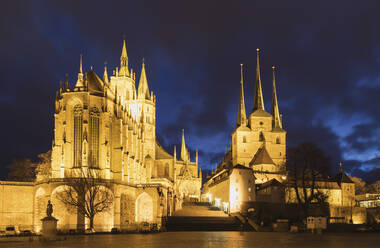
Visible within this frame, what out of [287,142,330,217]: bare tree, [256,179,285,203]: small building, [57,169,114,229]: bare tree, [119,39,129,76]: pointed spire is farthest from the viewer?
[119,39,129,76]: pointed spire

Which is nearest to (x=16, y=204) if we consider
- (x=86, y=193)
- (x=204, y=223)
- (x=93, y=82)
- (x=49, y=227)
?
(x=86, y=193)

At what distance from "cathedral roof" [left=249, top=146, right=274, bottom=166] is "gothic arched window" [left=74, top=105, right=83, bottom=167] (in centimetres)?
3950

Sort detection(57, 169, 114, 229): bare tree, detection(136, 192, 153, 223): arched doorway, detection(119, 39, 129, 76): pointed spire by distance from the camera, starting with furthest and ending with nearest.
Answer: detection(119, 39, 129, 76): pointed spire → detection(136, 192, 153, 223): arched doorway → detection(57, 169, 114, 229): bare tree

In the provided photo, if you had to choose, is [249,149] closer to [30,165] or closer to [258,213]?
[258,213]

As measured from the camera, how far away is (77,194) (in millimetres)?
54219

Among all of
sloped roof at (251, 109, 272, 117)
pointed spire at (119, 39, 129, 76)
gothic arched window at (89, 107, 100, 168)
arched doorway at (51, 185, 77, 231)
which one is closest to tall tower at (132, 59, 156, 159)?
pointed spire at (119, 39, 129, 76)

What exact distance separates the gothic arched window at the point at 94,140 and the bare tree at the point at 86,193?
6.54ft

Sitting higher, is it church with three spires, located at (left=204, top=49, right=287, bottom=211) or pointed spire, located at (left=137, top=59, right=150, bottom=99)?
pointed spire, located at (left=137, top=59, right=150, bottom=99)

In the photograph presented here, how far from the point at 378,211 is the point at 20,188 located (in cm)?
6342

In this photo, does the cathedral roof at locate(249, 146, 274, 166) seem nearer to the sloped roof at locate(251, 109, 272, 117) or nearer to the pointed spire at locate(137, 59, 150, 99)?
the sloped roof at locate(251, 109, 272, 117)

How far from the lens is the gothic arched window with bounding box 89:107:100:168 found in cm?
6106

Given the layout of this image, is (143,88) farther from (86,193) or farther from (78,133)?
(86,193)

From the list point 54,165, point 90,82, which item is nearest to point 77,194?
point 54,165

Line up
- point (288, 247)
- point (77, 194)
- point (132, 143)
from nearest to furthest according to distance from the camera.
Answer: point (288, 247)
point (77, 194)
point (132, 143)
